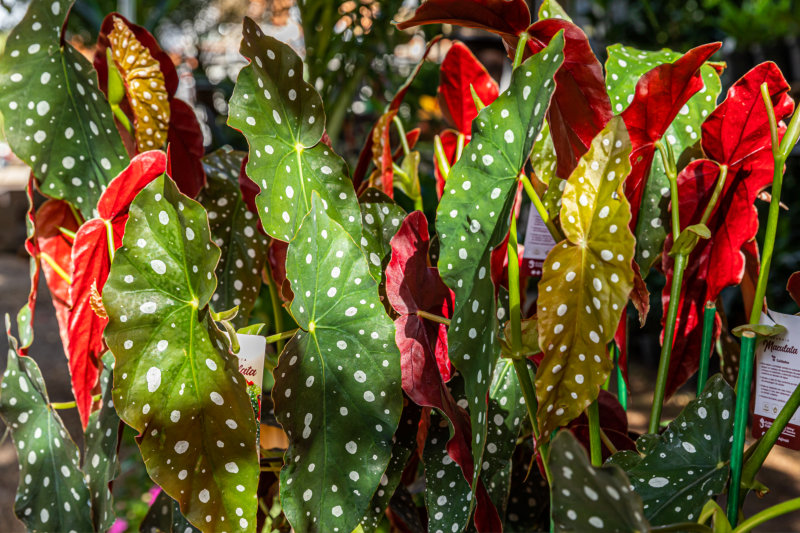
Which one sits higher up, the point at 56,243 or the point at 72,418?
the point at 56,243

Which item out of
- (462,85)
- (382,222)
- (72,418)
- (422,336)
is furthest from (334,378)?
(72,418)

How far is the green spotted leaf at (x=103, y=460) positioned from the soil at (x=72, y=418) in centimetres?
116

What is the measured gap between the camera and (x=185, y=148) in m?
0.71

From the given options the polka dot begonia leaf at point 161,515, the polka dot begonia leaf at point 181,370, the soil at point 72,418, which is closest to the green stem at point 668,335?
the polka dot begonia leaf at point 181,370

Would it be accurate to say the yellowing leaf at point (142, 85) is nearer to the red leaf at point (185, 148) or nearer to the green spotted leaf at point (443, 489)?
the red leaf at point (185, 148)

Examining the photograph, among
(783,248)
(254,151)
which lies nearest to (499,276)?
(254,151)

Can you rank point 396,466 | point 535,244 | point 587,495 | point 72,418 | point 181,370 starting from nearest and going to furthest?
point 587,495, point 181,370, point 396,466, point 535,244, point 72,418

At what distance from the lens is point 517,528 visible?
0.73 meters

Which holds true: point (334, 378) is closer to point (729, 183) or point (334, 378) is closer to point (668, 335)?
point (668, 335)

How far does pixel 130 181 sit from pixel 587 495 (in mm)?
421

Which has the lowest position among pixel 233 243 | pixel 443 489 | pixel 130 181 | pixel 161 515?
pixel 161 515

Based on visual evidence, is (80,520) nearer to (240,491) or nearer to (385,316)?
(240,491)

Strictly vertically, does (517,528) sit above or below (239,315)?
below

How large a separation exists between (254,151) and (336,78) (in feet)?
3.80
